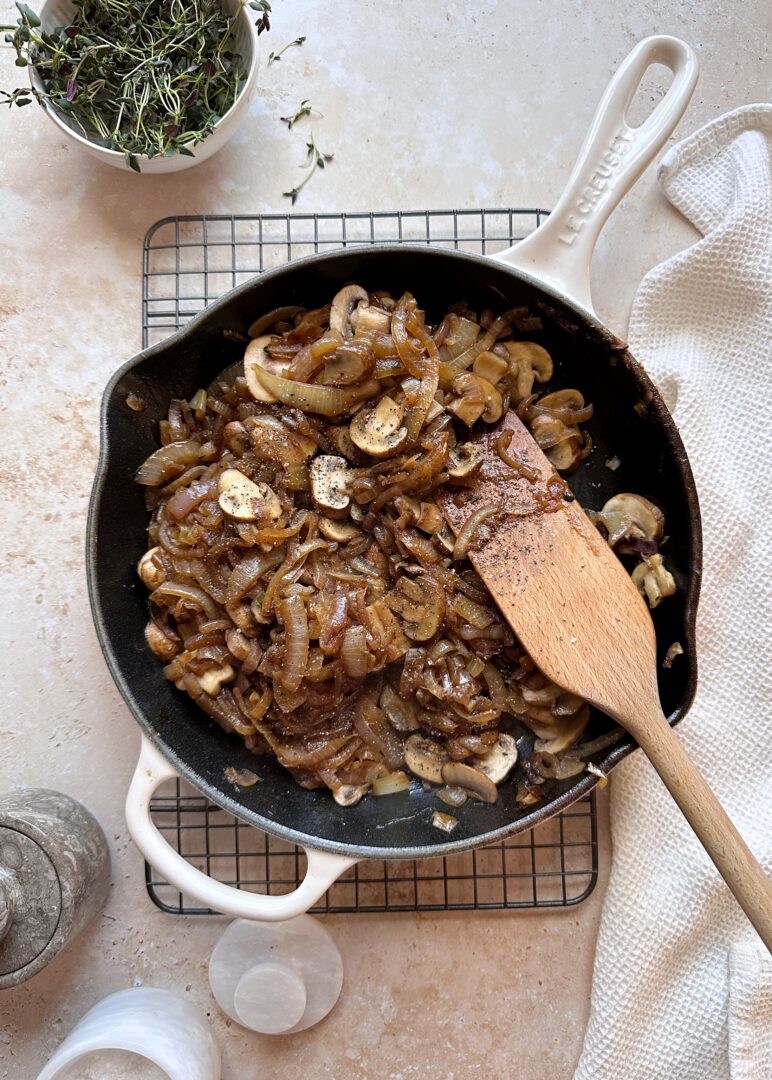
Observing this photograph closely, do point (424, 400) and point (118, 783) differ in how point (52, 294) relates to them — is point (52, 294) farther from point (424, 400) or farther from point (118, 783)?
point (118, 783)

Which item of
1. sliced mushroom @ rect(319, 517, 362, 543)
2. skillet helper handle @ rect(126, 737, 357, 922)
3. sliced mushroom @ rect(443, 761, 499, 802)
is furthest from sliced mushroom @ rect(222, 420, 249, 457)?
sliced mushroom @ rect(443, 761, 499, 802)

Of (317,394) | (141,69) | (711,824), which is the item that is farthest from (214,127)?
(711,824)

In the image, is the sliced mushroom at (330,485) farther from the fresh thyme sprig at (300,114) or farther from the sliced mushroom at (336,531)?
the fresh thyme sprig at (300,114)

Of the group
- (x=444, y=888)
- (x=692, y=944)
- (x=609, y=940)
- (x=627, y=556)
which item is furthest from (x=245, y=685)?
(x=692, y=944)

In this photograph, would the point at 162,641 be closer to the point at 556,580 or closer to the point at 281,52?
the point at 556,580

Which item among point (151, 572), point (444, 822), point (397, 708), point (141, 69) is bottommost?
point (444, 822)

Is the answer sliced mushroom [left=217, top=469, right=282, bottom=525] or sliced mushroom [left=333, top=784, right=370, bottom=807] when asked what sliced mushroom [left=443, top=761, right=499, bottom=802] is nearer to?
sliced mushroom [left=333, top=784, right=370, bottom=807]

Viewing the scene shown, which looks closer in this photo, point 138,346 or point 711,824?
point 711,824
